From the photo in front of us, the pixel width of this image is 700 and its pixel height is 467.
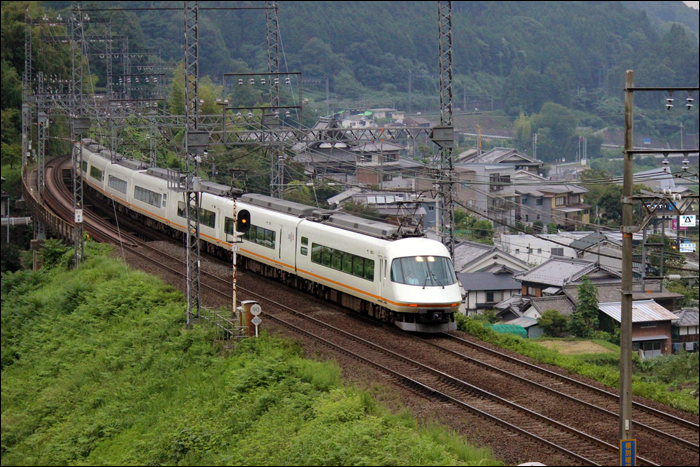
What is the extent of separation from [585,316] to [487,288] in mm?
8606

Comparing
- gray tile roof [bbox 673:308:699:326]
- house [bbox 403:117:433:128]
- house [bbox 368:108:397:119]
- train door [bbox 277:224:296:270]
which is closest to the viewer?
train door [bbox 277:224:296:270]

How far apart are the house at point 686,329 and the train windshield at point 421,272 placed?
72.8ft

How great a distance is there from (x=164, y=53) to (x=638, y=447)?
86.3 metres

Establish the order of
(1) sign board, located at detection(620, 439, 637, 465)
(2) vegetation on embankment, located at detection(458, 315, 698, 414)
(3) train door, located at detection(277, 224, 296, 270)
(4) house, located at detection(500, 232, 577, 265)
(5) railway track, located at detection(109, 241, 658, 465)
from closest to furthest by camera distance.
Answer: (1) sign board, located at detection(620, 439, 637, 465)
(5) railway track, located at detection(109, 241, 658, 465)
(2) vegetation on embankment, located at detection(458, 315, 698, 414)
(3) train door, located at detection(277, 224, 296, 270)
(4) house, located at detection(500, 232, 577, 265)

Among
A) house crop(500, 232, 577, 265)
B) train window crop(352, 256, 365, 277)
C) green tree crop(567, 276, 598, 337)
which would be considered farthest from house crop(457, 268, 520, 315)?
train window crop(352, 256, 365, 277)

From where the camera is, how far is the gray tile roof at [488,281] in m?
45.2

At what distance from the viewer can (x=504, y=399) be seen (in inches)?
561

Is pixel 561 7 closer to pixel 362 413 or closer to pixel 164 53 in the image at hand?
pixel 164 53

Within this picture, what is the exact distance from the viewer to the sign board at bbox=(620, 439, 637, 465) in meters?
11.1

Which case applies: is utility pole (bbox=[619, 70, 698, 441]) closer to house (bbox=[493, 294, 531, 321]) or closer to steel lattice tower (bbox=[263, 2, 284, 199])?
steel lattice tower (bbox=[263, 2, 284, 199])

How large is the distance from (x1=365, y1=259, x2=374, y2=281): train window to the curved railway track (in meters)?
1.41

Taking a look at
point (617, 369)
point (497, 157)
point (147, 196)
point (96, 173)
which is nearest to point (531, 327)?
point (147, 196)

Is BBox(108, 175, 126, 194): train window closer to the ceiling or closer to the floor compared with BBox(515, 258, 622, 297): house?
closer to the ceiling

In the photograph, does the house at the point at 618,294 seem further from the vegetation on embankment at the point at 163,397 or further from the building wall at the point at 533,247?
the vegetation on embankment at the point at 163,397
